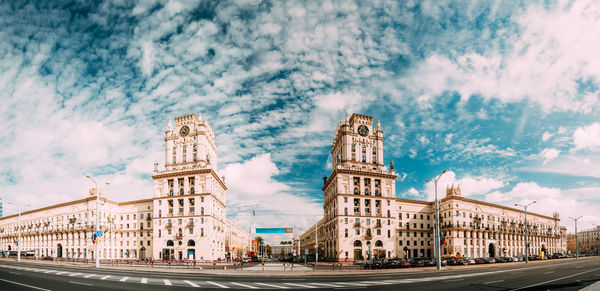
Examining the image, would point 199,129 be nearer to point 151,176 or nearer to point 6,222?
point 151,176

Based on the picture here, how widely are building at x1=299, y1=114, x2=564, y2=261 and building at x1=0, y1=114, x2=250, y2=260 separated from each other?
28879 mm

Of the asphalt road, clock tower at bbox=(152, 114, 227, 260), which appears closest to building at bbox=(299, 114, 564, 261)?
clock tower at bbox=(152, 114, 227, 260)

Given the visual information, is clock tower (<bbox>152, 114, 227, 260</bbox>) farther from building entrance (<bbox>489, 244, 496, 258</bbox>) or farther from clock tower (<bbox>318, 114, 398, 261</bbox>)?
building entrance (<bbox>489, 244, 496, 258</bbox>)

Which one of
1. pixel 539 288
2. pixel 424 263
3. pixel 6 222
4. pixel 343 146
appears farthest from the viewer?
pixel 6 222

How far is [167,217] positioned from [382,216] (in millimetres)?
55169

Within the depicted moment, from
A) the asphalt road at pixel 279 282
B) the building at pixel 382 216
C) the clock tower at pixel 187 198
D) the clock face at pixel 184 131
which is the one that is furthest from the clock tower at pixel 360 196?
the asphalt road at pixel 279 282

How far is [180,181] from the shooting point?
85688mm

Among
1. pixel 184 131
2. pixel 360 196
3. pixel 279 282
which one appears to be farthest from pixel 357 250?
pixel 279 282

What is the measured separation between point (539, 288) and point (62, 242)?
4766 inches

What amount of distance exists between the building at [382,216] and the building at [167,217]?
28.9m

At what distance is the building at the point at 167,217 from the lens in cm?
8188

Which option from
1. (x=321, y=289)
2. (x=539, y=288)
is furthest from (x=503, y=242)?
(x=321, y=289)

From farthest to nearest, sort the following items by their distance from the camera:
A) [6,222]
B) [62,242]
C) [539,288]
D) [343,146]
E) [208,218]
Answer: [6,222] < [62,242] < [343,146] < [208,218] < [539,288]

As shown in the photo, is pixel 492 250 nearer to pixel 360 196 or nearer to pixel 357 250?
pixel 357 250
